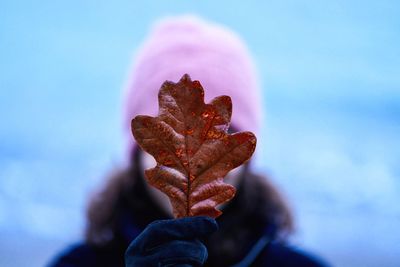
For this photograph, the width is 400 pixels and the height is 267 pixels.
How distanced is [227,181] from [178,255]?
610 mm

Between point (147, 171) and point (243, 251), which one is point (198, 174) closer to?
point (147, 171)

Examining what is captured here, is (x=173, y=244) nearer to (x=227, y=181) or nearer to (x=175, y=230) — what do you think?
(x=175, y=230)

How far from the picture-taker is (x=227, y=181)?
3.43ft

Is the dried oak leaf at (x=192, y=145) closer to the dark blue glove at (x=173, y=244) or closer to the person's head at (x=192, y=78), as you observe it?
the dark blue glove at (x=173, y=244)

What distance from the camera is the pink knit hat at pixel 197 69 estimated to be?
1033 millimetres

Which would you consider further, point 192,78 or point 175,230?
point 192,78

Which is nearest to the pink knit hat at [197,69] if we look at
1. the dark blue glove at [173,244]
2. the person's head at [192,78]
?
the person's head at [192,78]

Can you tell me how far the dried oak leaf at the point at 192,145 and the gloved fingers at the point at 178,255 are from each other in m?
0.04

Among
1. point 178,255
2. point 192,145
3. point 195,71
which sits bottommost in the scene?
point 178,255

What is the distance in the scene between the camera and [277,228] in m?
1.26

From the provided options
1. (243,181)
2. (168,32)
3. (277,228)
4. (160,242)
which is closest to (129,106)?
(168,32)

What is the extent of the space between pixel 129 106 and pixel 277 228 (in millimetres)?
503

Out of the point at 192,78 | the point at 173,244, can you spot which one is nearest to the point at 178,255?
the point at 173,244

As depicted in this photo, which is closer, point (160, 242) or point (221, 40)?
point (160, 242)
